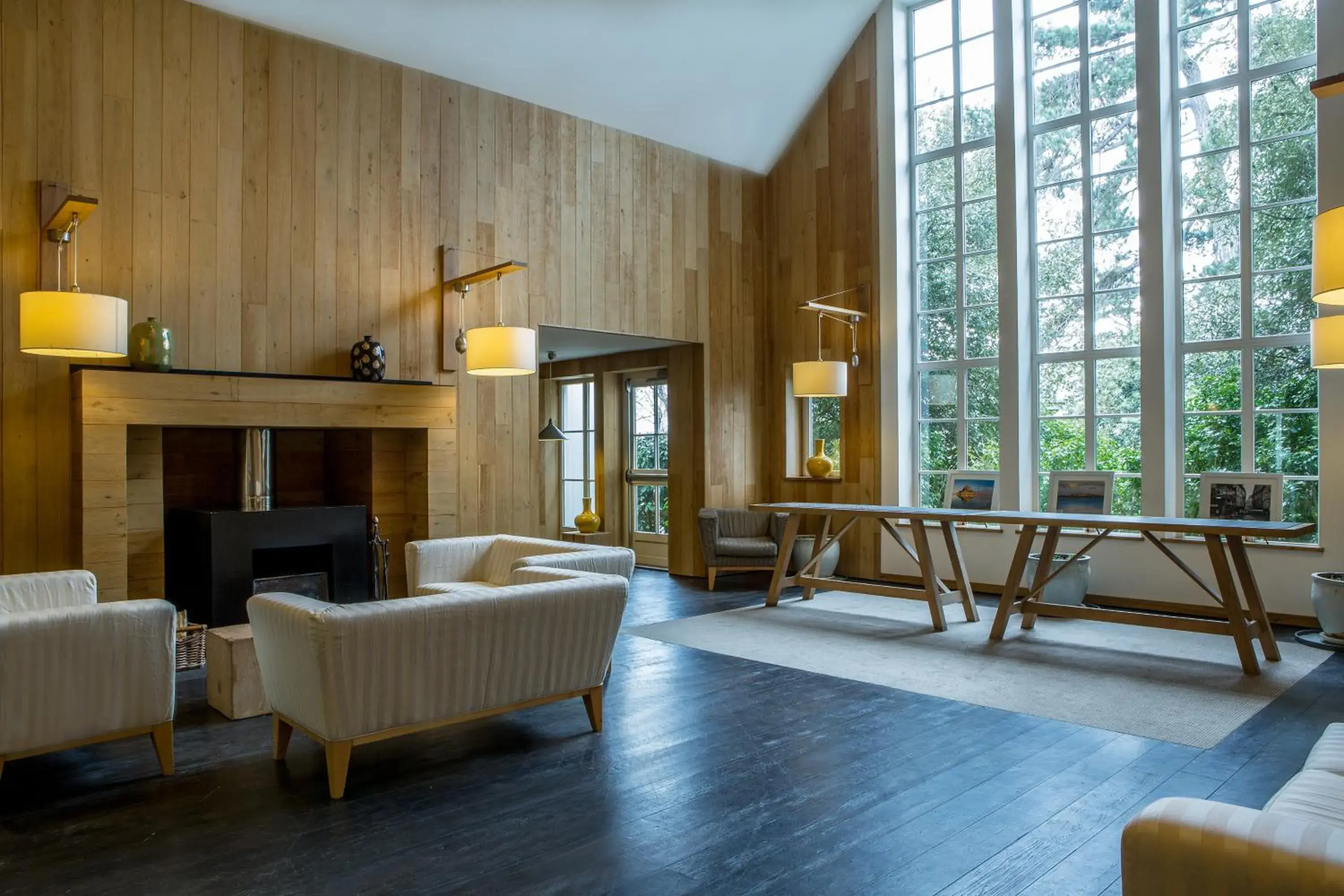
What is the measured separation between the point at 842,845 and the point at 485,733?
1.63 metres

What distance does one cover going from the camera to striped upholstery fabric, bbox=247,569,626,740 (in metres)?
2.91

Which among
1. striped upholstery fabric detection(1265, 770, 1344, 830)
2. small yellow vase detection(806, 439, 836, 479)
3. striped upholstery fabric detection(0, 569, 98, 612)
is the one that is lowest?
striped upholstery fabric detection(1265, 770, 1344, 830)

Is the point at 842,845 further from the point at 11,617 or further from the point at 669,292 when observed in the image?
the point at 669,292

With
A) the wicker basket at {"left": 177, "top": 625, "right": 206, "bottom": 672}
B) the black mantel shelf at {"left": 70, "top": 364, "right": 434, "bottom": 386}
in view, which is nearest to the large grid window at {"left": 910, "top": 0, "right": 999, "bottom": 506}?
the black mantel shelf at {"left": 70, "top": 364, "right": 434, "bottom": 386}

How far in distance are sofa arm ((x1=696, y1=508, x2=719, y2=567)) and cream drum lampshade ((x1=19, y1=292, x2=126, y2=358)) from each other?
4.46 meters

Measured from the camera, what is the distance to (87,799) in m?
2.92

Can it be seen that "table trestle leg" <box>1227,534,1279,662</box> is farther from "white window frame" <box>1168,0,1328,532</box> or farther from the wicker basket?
the wicker basket

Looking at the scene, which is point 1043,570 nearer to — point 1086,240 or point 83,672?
point 1086,240

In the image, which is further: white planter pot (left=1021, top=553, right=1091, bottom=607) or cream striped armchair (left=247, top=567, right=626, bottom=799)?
white planter pot (left=1021, top=553, right=1091, bottom=607)

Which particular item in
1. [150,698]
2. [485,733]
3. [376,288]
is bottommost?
[485,733]

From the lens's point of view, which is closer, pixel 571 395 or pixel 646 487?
pixel 646 487

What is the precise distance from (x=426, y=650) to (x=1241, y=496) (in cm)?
537

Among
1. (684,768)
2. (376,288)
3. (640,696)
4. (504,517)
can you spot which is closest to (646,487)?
(504,517)

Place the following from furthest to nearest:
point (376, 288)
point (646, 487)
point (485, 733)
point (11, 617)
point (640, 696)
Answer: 1. point (646, 487)
2. point (376, 288)
3. point (640, 696)
4. point (485, 733)
5. point (11, 617)
